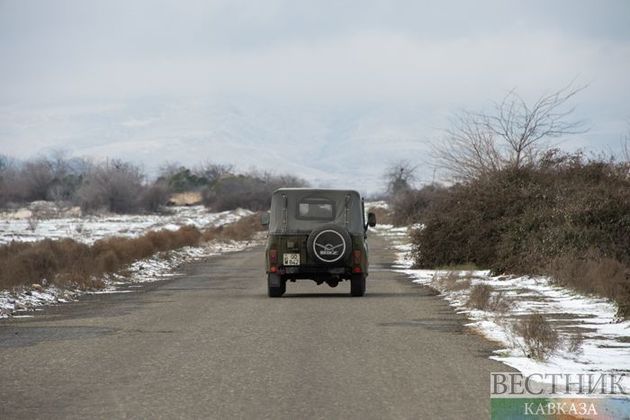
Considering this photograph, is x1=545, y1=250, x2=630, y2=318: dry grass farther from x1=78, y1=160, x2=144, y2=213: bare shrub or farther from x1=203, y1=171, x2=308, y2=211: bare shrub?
x1=203, y1=171, x2=308, y2=211: bare shrub

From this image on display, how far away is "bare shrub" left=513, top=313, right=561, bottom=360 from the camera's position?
1262 cm

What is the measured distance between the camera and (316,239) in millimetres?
21938

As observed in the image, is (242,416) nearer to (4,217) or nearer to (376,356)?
(376,356)

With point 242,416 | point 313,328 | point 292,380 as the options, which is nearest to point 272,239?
point 313,328

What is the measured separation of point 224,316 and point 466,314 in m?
3.76

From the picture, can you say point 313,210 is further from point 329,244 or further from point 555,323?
point 555,323

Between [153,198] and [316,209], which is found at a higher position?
[153,198]

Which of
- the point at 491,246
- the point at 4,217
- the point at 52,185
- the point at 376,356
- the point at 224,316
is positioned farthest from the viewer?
the point at 52,185

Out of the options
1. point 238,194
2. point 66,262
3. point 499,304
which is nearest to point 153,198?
point 238,194

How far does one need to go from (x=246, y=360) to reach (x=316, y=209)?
424 inches

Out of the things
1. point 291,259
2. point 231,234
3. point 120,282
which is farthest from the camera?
point 231,234

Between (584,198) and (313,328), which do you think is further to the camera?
(584,198)

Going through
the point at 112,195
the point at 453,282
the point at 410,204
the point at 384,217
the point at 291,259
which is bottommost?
the point at 453,282

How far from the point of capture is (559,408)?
9484 mm
